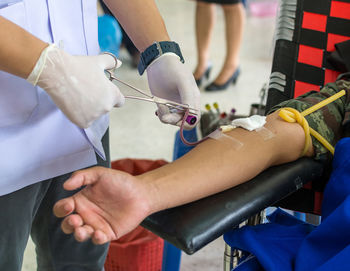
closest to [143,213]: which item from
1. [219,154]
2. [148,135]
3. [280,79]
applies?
[219,154]

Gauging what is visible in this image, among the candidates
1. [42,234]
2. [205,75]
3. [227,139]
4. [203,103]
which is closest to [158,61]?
[227,139]

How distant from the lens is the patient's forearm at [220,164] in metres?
0.89

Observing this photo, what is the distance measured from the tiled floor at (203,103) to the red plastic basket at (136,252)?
0.71 ft

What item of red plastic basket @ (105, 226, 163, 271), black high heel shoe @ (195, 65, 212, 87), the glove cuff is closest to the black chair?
the glove cuff

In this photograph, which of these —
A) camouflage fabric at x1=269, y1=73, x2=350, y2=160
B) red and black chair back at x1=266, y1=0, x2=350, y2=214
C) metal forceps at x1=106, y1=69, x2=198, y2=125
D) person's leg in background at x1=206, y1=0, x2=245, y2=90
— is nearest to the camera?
metal forceps at x1=106, y1=69, x2=198, y2=125

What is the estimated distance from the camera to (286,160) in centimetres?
106

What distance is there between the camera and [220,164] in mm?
976

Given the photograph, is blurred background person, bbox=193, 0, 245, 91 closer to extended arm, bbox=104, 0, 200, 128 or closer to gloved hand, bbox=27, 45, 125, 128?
extended arm, bbox=104, 0, 200, 128

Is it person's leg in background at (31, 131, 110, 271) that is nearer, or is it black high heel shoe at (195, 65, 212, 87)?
person's leg in background at (31, 131, 110, 271)

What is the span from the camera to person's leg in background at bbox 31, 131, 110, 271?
3.80ft

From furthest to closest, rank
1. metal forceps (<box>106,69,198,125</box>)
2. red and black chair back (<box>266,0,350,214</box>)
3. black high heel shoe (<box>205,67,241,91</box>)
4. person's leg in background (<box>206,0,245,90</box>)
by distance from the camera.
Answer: black high heel shoe (<box>205,67,241,91</box>) → person's leg in background (<box>206,0,245,90</box>) → red and black chair back (<box>266,0,350,214</box>) → metal forceps (<box>106,69,198,125</box>)

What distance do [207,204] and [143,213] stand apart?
0.41 feet

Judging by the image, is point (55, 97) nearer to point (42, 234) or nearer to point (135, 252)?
point (42, 234)

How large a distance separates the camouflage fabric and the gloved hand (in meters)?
0.50
